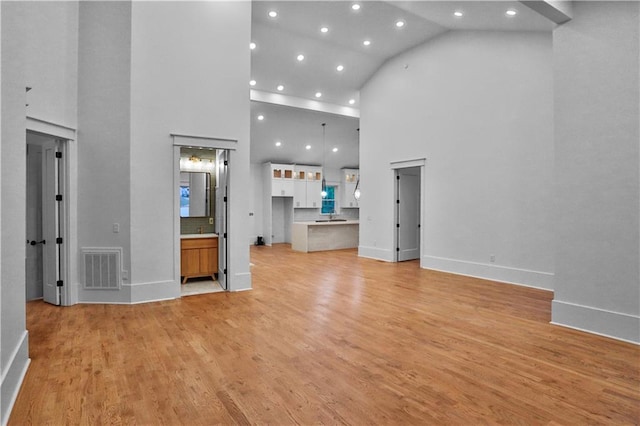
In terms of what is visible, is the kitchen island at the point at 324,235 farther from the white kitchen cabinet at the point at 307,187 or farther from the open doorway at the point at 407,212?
the open doorway at the point at 407,212

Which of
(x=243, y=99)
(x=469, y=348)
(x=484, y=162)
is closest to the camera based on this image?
(x=469, y=348)

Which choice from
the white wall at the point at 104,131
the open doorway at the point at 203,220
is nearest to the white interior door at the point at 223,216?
the open doorway at the point at 203,220

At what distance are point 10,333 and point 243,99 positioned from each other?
416 cm

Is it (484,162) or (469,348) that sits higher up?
(484,162)

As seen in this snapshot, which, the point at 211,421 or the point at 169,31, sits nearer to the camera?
the point at 211,421

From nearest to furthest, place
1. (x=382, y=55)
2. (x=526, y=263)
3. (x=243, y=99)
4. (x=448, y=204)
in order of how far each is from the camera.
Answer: (x=243, y=99)
(x=526, y=263)
(x=448, y=204)
(x=382, y=55)

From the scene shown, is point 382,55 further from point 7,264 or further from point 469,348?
point 7,264

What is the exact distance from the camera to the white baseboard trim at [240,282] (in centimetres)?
563

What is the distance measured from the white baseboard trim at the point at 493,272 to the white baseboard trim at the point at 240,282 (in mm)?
3928

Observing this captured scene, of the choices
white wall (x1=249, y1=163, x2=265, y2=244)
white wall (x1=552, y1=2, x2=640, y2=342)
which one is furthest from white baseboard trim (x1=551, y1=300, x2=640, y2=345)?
white wall (x1=249, y1=163, x2=265, y2=244)

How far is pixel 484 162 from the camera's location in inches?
262

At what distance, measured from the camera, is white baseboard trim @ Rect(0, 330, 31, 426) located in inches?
88.2

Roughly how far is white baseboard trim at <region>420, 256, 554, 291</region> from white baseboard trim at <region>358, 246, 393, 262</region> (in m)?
1.02

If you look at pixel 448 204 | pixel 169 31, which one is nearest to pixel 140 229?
pixel 169 31
